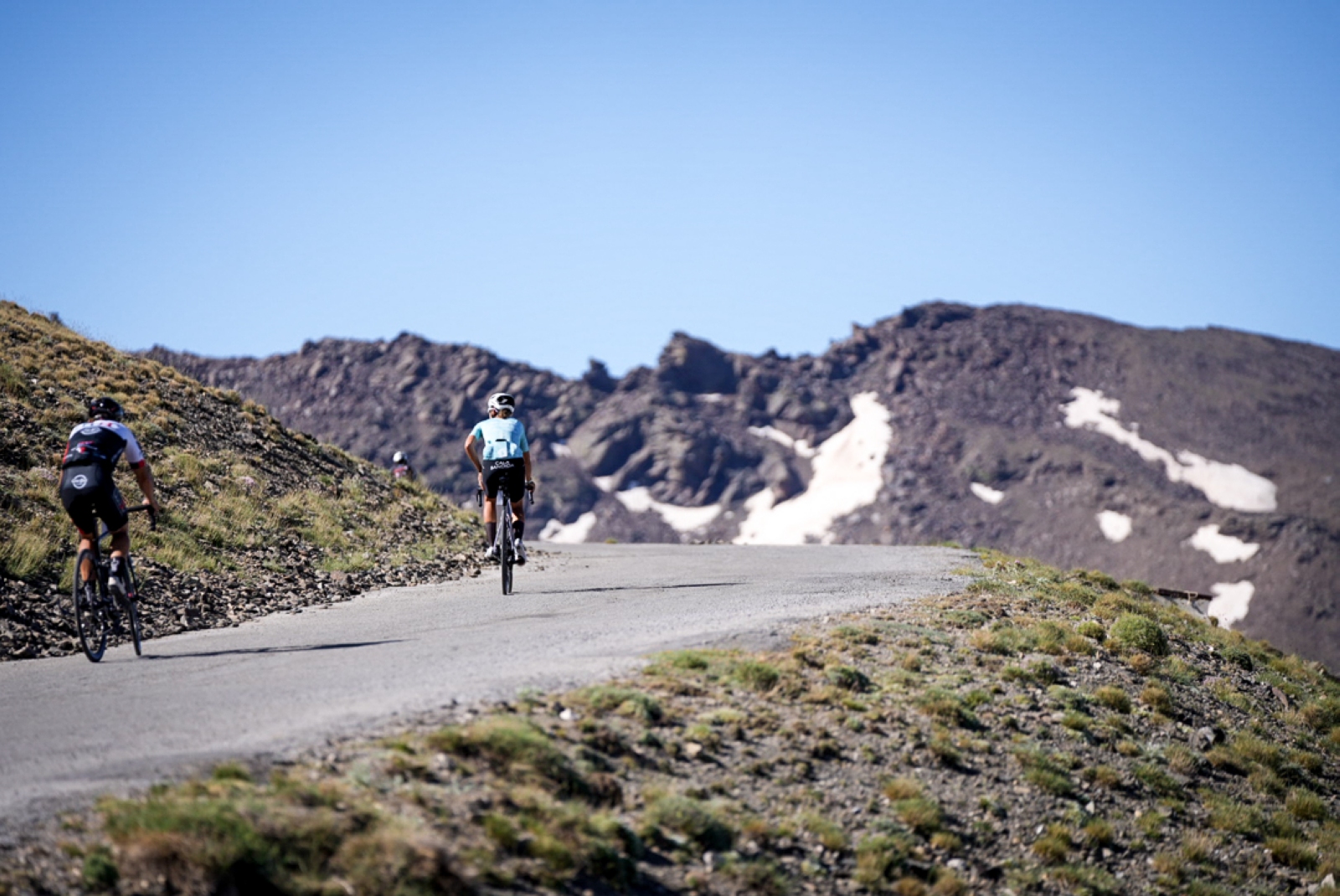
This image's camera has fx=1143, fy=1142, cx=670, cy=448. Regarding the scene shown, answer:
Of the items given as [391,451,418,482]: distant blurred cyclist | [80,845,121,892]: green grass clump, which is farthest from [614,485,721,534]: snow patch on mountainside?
[80,845,121,892]: green grass clump

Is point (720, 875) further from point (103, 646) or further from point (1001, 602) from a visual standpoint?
point (1001, 602)

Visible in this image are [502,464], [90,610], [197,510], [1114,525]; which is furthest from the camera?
[1114,525]

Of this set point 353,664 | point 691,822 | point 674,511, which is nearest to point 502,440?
point 353,664

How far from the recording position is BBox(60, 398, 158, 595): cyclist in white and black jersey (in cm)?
1133

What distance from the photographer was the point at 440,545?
77.3 ft

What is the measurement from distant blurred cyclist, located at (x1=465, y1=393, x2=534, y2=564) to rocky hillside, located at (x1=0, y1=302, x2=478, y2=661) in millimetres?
3023

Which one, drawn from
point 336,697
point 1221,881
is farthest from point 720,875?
point 1221,881

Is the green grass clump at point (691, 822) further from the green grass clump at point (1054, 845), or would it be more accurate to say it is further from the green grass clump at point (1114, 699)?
the green grass clump at point (1114, 699)

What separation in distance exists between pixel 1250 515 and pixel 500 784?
166145 mm

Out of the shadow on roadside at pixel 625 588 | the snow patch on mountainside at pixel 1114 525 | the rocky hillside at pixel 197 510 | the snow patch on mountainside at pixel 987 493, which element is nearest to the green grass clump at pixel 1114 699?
the shadow on roadside at pixel 625 588

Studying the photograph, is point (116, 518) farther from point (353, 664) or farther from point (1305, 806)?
point (1305, 806)

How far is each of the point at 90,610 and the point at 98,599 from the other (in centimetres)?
14

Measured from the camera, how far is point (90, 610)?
11562mm

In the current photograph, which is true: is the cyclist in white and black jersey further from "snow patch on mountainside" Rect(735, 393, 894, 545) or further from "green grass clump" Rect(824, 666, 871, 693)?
"snow patch on mountainside" Rect(735, 393, 894, 545)
